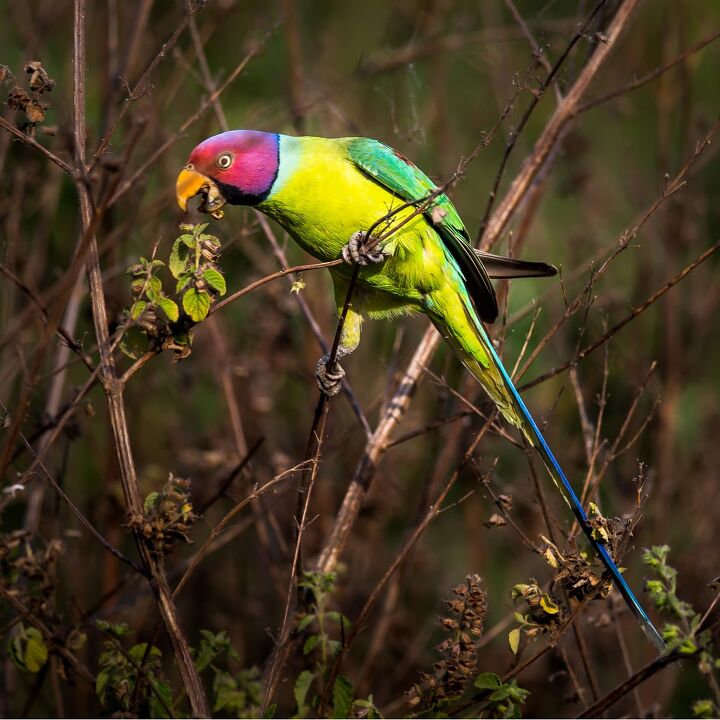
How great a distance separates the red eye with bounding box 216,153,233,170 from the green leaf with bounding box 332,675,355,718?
5.08ft

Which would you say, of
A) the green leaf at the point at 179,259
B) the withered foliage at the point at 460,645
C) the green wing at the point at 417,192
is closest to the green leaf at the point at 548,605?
the withered foliage at the point at 460,645

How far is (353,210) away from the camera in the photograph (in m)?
2.93

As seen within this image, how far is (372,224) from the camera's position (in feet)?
9.44

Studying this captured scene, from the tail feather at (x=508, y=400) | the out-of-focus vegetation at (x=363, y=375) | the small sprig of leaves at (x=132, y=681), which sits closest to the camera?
the small sprig of leaves at (x=132, y=681)

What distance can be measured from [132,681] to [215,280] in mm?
946

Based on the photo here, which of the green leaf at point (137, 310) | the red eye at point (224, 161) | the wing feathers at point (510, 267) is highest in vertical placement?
the red eye at point (224, 161)

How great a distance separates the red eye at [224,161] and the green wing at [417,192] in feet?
1.35

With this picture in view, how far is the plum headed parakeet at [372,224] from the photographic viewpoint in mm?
2852

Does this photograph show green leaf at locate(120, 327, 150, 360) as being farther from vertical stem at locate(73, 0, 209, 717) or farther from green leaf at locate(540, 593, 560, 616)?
green leaf at locate(540, 593, 560, 616)

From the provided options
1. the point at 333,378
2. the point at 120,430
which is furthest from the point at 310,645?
the point at 333,378

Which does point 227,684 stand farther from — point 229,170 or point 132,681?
point 229,170

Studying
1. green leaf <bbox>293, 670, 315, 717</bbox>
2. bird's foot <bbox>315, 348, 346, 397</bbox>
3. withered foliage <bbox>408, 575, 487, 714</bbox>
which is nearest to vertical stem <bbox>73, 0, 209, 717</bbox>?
green leaf <bbox>293, 670, 315, 717</bbox>

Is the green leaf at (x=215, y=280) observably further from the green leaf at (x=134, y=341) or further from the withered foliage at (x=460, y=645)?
the withered foliage at (x=460, y=645)

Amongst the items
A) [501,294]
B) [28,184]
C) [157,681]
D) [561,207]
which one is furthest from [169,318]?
[561,207]
